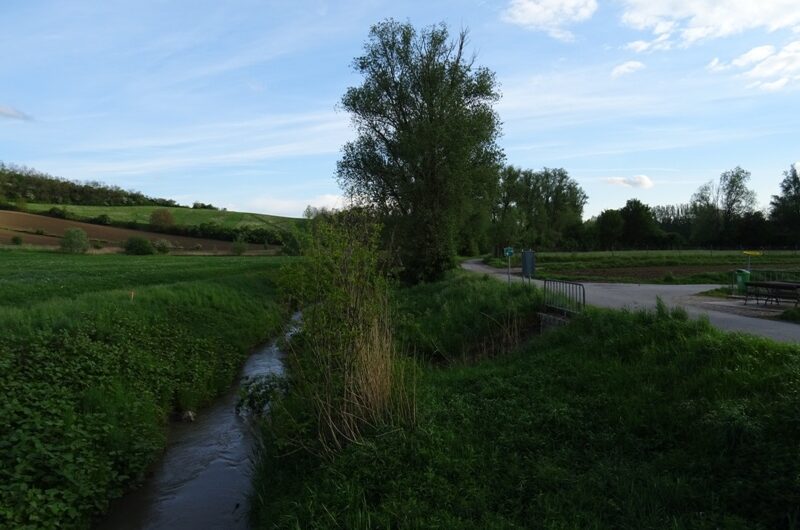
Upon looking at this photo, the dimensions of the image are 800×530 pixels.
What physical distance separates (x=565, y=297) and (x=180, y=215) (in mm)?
87139

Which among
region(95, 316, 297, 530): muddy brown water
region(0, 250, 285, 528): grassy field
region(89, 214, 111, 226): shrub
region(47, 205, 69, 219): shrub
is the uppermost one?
region(47, 205, 69, 219): shrub

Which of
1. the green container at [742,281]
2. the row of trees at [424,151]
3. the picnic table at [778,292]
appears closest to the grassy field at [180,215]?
the row of trees at [424,151]

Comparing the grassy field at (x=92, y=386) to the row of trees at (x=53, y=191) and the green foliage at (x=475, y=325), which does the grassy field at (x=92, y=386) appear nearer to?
the green foliage at (x=475, y=325)

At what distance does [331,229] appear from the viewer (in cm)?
666

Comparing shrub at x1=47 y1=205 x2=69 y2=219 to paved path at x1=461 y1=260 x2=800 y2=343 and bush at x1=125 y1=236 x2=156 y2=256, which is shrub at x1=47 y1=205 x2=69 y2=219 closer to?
bush at x1=125 y1=236 x2=156 y2=256

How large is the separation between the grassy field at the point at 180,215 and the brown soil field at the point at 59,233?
6.52 metres

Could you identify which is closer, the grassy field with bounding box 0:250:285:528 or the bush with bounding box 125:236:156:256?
the grassy field with bounding box 0:250:285:528

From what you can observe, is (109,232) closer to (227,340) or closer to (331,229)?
(227,340)

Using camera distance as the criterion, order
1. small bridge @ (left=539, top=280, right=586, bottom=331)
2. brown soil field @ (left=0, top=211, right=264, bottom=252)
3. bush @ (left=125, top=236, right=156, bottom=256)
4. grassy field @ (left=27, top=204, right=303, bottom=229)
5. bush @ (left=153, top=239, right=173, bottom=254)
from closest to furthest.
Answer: small bridge @ (left=539, top=280, right=586, bottom=331) → brown soil field @ (left=0, top=211, right=264, bottom=252) → bush @ (left=125, top=236, right=156, bottom=256) → bush @ (left=153, top=239, right=173, bottom=254) → grassy field @ (left=27, top=204, right=303, bottom=229)

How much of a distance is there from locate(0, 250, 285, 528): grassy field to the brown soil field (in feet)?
148

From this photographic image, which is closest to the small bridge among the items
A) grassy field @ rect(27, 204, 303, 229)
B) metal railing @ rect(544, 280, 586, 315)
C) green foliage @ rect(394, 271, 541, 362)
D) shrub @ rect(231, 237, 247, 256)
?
metal railing @ rect(544, 280, 586, 315)

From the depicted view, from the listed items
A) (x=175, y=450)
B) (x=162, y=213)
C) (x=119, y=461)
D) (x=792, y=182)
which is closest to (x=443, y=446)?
(x=119, y=461)

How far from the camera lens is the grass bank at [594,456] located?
16.3ft

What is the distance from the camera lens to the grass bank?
4973mm
